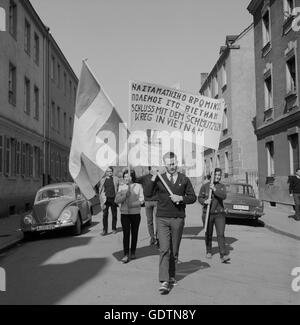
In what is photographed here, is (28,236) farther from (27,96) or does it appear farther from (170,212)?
(27,96)

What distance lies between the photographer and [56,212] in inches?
480

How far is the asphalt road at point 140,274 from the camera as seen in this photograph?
5629 mm

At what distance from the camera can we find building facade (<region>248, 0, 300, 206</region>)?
18.2m

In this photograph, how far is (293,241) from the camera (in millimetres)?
11156

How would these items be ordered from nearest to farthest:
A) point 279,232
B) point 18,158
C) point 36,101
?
1. point 279,232
2. point 18,158
3. point 36,101

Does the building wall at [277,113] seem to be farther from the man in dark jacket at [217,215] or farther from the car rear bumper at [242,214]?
the man in dark jacket at [217,215]

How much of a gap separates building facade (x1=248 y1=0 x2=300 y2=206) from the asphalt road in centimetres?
826

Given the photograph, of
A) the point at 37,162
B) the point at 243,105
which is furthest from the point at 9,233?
the point at 243,105

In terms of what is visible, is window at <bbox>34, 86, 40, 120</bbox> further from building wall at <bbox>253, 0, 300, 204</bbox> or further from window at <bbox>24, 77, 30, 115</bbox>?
building wall at <bbox>253, 0, 300, 204</bbox>

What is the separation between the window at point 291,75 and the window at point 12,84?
12.6 meters

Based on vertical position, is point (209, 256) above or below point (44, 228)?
below

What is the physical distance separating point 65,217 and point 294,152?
10.6 metres

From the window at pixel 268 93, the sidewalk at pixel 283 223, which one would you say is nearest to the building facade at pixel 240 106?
the window at pixel 268 93
